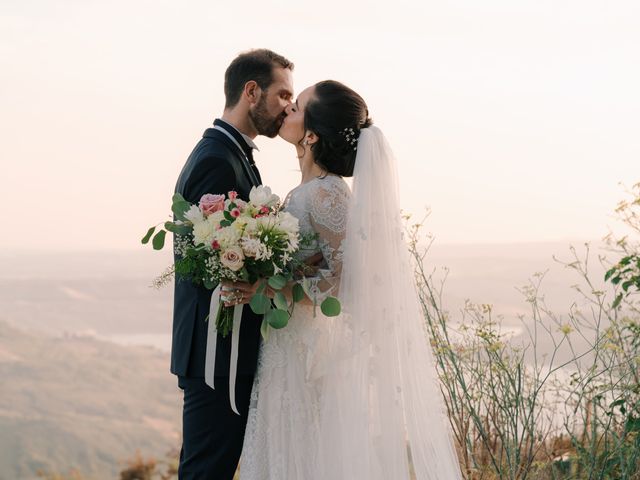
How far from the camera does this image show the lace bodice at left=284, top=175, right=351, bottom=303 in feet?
11.5

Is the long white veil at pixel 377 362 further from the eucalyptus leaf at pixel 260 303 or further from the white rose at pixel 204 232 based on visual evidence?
the white rose at pixel 204 232

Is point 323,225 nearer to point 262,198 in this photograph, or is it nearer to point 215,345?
point 262,198

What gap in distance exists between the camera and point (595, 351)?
4809 mm

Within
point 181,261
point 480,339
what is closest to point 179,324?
point 181,261

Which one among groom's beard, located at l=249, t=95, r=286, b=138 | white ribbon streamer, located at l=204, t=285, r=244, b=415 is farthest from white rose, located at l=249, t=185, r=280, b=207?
groom's beard, located at l=249, t=95, r=286, b=138

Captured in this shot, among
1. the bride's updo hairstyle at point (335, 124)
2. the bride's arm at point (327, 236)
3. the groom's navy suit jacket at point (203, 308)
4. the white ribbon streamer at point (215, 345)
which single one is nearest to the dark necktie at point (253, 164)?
the groom's navy suit jacket at point (203, 308)

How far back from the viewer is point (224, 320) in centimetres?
351

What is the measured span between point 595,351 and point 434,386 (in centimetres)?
156

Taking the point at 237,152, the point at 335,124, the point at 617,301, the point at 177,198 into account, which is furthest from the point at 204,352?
the point at 617,301

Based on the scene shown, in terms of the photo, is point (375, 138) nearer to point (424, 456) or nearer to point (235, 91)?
point (235, 91)

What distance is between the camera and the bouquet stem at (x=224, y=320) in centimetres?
349

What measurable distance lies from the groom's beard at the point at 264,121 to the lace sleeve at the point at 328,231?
716mm

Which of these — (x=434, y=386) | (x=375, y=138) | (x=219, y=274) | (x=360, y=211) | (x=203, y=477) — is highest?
(x=375, y=138)

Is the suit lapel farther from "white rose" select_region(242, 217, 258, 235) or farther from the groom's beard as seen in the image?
"white rose" select_region(242, 217, 258, 235)
